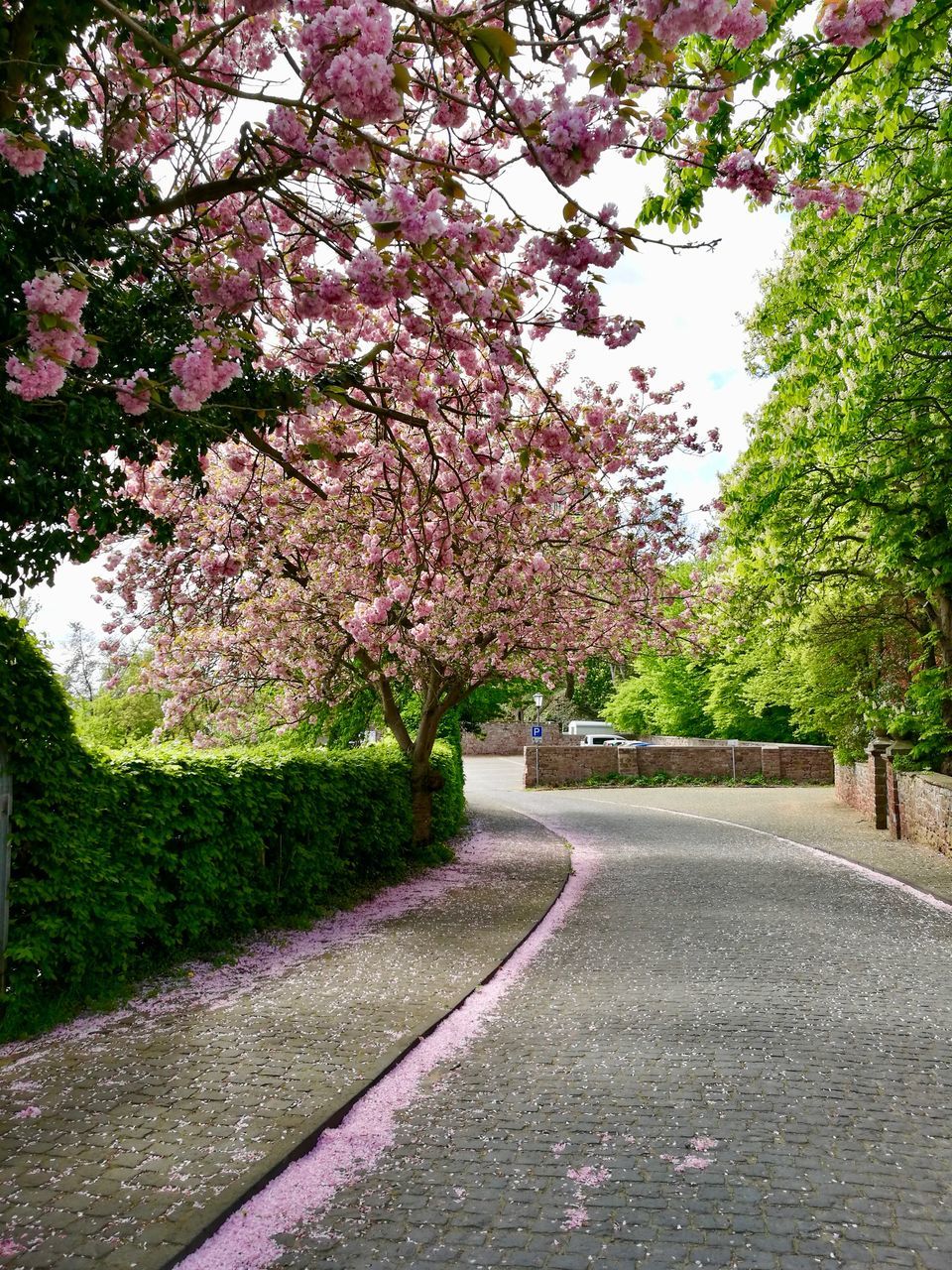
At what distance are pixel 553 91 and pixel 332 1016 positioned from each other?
562 cm

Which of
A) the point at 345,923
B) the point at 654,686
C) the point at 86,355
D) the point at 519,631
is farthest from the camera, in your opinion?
the point at 654,686

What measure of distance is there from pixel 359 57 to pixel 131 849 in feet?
18.0

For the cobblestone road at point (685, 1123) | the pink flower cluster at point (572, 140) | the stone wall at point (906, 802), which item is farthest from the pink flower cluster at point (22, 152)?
the stone wall at point (906, 802)

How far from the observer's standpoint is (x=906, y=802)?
16.3 m

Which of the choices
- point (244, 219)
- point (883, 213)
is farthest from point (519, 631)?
point (244, 219)

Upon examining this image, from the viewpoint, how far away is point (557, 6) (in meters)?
3.92

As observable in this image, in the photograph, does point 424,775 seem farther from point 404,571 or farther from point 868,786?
point 868,786

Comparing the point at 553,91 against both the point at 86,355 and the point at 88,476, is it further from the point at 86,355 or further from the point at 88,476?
the point at 88,476

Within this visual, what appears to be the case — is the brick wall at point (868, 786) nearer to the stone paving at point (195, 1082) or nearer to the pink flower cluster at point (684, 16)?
the stone paving at point (195, 1082)

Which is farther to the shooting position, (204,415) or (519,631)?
(519,631)

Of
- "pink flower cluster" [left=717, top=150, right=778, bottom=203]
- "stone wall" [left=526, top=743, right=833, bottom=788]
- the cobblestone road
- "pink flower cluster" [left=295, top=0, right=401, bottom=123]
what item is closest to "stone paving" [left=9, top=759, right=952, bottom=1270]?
the cobblestone road

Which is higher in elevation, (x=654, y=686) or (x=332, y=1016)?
(x=654, y=686)

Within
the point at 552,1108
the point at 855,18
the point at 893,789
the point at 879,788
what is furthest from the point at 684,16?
the point at 879,788

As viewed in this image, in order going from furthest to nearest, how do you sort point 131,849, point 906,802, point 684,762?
1. point 684,762
2. point 906,802
3. point 131,849
